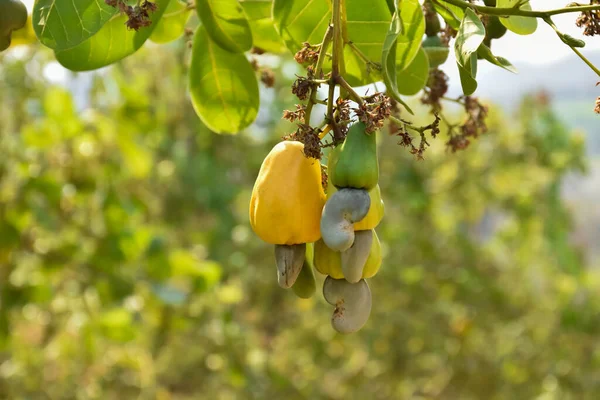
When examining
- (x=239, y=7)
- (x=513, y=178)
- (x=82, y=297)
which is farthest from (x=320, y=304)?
(x=239, y=7)

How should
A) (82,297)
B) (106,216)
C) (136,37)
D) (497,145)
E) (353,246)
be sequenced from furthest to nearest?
(497,145)
(82,297)
(106,216)
(136,37)
(353,246)

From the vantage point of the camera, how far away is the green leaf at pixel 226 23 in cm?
73

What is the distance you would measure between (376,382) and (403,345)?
0.26 m

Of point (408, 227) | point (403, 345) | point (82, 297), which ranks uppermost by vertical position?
point (82, 297)

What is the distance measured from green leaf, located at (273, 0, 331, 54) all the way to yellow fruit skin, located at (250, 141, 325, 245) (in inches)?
7.1

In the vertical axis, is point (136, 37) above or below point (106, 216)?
above

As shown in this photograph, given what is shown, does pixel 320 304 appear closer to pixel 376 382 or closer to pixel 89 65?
pixel 376 382

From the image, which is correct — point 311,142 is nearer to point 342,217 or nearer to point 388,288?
point 342,217

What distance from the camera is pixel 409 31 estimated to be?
0.63m

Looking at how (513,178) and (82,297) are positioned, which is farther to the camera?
(513,178)

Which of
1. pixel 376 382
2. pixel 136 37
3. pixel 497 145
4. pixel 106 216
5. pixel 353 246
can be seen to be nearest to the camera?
pixel 353 246

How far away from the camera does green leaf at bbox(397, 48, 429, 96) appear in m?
0.71

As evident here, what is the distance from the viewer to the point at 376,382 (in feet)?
12.8

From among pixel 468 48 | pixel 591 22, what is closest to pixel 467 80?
pixel 468 48
